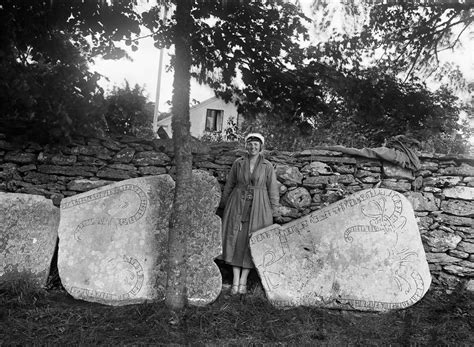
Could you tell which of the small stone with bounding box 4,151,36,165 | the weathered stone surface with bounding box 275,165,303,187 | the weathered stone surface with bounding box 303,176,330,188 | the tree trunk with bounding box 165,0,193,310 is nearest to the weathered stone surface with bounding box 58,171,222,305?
the tree trunk with bounding box 165,0,193,310

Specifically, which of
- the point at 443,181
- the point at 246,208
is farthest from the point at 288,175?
the point at 443,181

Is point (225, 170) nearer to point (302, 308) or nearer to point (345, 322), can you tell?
point (302, 308)

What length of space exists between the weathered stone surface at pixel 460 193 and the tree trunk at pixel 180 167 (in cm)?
312

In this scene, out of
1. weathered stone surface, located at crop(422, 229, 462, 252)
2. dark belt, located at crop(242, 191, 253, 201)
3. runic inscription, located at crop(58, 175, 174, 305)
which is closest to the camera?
runic inscription, located at crop(58, 175, 174, 305)

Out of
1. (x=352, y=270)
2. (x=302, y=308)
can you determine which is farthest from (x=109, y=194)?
(x=352, y=270)

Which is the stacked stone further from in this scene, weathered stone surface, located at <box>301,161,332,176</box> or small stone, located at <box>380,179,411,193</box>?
small stone, located at <box>380,179,411,193</box>

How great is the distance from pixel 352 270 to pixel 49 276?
306cm

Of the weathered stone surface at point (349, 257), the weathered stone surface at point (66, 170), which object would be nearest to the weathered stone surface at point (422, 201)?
the weathered stone surface at point (349, 257)

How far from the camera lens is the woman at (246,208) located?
168 inches

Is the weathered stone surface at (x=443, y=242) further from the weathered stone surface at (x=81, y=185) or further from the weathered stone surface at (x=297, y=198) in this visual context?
the weathered stone surface at (x=81, y=185)

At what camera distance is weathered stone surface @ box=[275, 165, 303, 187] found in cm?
486

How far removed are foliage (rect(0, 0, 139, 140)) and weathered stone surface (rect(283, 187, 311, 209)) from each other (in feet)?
7.93

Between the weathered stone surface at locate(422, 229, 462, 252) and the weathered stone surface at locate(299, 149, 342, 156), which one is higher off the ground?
the weathered stone surface at locate(299, 149, 342, 156)

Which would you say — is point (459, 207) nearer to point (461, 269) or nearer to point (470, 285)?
point (461, 269)
